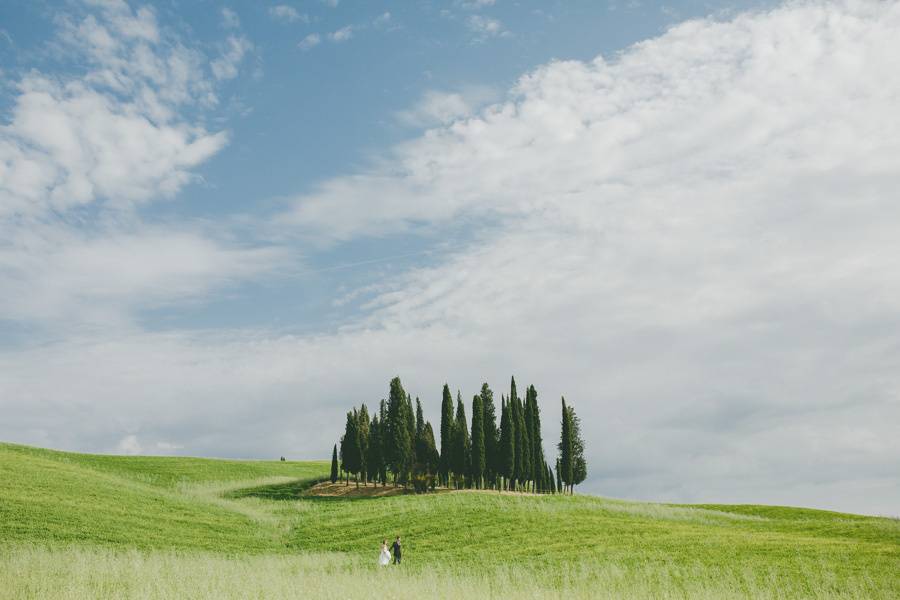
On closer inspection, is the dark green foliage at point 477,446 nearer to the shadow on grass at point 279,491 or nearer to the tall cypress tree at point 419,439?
the tall cypress tree at point 419,439

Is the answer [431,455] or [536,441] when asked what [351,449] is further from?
[536,441]

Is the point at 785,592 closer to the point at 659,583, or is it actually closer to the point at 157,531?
the point at 659,583

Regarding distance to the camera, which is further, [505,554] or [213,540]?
[213,540]

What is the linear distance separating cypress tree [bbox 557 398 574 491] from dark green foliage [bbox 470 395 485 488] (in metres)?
9.29

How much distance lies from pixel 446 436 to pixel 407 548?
34068 millimetres

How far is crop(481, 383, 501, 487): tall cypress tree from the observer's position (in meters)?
68.9

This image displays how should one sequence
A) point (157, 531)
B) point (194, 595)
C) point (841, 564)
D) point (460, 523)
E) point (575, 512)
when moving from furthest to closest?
point (575, 512)
point (460, 523)
point (157, 531)
point (841, 564)
point (194, 595)

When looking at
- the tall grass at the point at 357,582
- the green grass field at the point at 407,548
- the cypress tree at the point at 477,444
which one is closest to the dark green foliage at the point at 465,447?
the cypress tree at the point at 477,444

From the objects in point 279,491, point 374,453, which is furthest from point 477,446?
point 279,491

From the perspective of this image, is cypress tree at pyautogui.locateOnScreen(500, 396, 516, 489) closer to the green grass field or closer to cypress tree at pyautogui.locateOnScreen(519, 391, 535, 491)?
cypress tree at pyautogui.locateOnScreen(519, 391, 535, 491)

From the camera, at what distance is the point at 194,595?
54.2 feet

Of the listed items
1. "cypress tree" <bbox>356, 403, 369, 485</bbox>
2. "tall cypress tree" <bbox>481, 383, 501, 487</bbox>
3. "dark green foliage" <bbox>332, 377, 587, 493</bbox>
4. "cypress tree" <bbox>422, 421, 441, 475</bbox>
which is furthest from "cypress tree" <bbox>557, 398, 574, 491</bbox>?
"cypress tree" <bbox>356, 403, 369, 485</bbox>

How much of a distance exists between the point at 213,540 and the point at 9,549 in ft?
34.4

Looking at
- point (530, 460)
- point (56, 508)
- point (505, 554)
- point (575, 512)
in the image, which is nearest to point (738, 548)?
point (505, 554)
